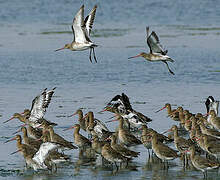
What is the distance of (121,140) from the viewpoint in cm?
1298

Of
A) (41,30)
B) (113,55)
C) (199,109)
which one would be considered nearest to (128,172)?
(199,109)

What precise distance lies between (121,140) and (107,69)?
9.64 m

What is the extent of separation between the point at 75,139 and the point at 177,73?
9592 millimetres

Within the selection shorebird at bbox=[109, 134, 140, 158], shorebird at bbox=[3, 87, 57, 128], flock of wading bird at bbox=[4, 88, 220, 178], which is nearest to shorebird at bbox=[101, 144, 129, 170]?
flock of wading bird at bbox=[4, 88, 220, 178]

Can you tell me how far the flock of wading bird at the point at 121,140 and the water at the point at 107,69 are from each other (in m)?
0.23

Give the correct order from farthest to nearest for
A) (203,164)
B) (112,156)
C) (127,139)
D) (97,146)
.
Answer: (127,139) < (97,146) < (112,156) < (203,164)

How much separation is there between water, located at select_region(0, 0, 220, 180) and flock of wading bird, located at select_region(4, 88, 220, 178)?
0.76 ft

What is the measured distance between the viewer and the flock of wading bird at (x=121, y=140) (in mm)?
11193

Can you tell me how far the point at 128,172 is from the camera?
11.2 m

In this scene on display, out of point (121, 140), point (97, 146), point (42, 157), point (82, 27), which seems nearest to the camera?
point (42, 157)

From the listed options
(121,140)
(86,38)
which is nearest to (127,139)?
(121,140)

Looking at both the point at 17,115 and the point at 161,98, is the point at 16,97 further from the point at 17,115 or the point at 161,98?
the point at 161,98

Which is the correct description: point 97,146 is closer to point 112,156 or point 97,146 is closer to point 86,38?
point 112,156

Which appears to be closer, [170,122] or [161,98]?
[170,122]
